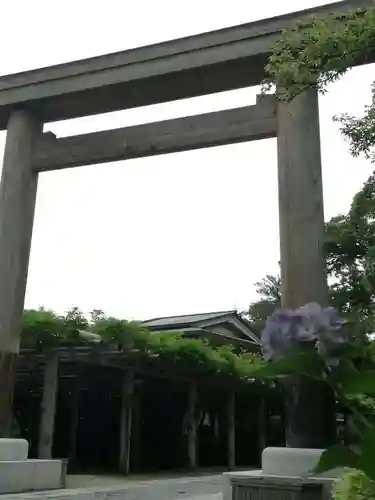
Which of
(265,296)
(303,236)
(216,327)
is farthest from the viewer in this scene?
(265,296)

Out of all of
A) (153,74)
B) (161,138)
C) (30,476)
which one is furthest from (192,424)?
(153,74)

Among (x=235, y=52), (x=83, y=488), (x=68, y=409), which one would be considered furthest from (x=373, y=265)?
(x=68, y=409)

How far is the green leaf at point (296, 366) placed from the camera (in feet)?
4.09

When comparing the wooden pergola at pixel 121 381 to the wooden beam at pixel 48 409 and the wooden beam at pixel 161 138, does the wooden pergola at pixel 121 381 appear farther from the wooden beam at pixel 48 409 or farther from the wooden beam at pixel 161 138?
the wooden beam at pixel 161 138

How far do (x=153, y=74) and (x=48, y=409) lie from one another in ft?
22.9

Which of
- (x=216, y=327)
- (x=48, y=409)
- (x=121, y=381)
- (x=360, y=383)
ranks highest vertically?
(x=216, y=327)

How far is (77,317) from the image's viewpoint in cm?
1053

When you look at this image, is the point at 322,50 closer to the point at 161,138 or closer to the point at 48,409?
the point at 161,138

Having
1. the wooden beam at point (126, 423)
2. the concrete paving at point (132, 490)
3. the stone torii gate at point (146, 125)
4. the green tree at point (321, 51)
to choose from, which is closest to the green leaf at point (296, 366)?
the green tree at point (321, 51)

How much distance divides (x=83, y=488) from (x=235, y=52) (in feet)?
20.6

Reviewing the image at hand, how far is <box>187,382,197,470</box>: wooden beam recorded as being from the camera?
45.4 ft

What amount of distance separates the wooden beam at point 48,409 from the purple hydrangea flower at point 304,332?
9.68 meters

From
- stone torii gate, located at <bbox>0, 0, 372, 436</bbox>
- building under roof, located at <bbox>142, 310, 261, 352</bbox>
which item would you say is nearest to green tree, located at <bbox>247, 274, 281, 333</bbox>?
building under roof, located at <bbox>142, 310, 261, 352</bbox>

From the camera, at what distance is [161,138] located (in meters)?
5.79
